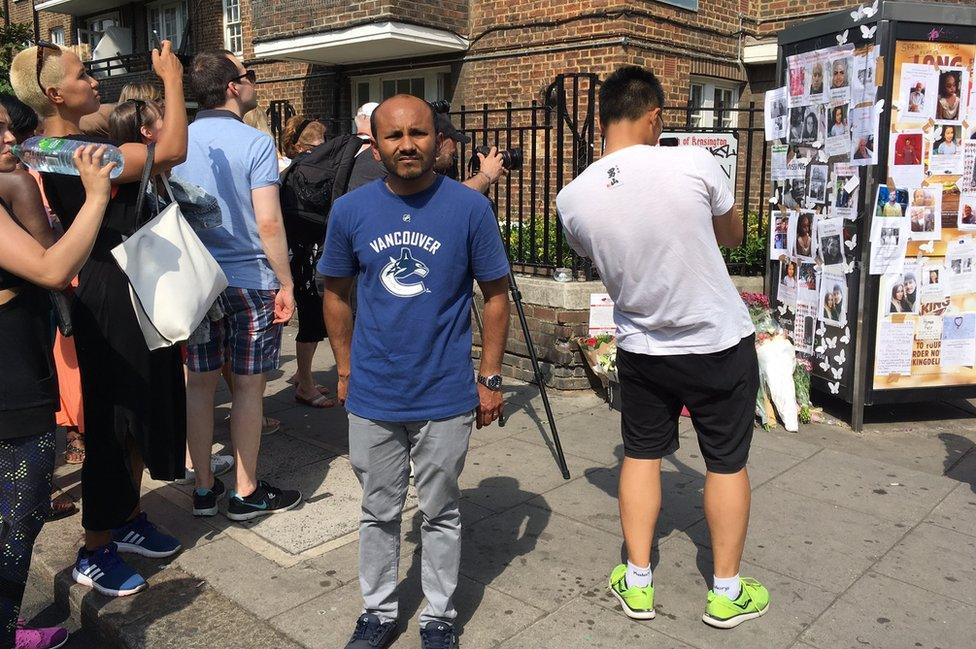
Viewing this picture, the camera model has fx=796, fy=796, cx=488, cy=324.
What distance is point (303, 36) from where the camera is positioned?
11031mm

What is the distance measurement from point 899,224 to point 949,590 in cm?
244

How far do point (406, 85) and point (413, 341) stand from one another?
32.4ft

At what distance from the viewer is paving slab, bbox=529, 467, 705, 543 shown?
3729 millimetres

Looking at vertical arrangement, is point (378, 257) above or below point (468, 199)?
below

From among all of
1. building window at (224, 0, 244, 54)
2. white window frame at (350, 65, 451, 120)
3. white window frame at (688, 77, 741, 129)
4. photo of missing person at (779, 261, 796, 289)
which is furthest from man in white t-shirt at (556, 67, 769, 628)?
building window at (224, 0, 244, 54)

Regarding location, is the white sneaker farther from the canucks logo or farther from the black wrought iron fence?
the black wrought iron fence

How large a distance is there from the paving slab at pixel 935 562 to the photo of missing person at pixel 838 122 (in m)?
2.44

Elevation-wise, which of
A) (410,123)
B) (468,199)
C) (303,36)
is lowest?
(468,199)

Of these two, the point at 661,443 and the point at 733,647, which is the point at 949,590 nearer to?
the point at 733,647

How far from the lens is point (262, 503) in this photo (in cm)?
380

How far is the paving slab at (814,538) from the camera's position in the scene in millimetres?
3283

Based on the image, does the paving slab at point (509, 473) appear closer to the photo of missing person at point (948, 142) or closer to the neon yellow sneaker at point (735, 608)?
the neon yellow sneaker at point (735, 608)

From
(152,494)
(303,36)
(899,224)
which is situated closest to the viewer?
(152,494)

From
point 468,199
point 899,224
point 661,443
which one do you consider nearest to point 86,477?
point 468,199
